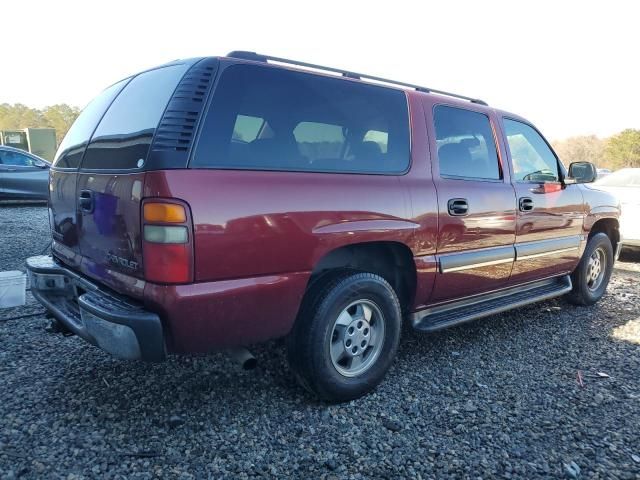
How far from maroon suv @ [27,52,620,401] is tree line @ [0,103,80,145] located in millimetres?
58421

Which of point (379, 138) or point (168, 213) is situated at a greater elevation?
point (379, 138)

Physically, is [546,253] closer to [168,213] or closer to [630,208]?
[168,213]

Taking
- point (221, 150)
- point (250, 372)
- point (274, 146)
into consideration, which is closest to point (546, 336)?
point (250, 372)

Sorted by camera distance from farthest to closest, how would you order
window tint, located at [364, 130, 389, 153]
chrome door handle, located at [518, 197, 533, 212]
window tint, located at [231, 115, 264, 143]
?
chrome door handle, located at [518, 197, 533, 212] → window tint, located at [364, 130, 389, 153] → window tint, located at [231, 115, 264, 143]

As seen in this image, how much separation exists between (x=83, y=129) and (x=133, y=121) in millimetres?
759

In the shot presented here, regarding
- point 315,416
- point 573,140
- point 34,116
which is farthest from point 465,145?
point 34,116

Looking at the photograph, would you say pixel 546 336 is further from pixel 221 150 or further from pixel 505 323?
pixel 221 150

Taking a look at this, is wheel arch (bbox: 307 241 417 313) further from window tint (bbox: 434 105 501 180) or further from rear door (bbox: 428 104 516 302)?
window tint (bbox: 434 105 501 180)

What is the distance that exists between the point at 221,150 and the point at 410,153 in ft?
4.56

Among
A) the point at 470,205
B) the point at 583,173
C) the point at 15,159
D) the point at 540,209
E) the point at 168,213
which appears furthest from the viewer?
the point at 15,159

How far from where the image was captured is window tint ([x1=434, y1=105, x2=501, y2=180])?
3.39 metres

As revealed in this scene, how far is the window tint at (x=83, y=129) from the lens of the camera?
288 cm

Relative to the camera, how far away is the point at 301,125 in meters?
2.63

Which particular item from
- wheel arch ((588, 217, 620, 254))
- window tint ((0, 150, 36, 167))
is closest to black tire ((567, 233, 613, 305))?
wheel arch ((588, 217, 620, 254))
